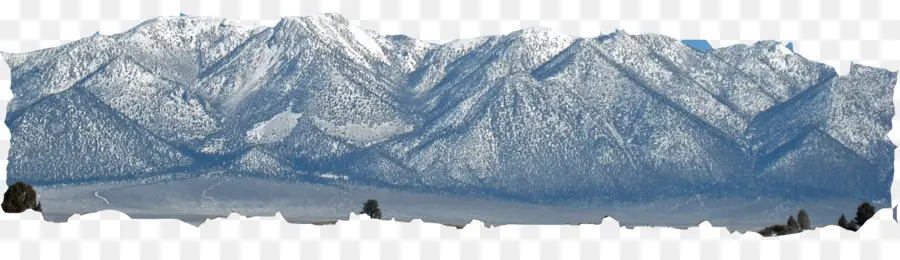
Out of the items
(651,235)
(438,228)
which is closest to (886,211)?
(651,235)

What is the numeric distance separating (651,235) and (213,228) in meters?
13.0

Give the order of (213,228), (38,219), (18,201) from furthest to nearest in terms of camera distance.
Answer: (18,201) → (213,228) → (38,219)

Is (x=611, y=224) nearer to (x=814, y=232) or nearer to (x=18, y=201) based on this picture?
(x=814, y=232)

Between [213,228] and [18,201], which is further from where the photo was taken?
[18,201]

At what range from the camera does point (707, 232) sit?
2419 inches

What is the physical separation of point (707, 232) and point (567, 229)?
426cm

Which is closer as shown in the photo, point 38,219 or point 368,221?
point 38,219

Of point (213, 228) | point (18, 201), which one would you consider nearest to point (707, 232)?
point (213, 228)

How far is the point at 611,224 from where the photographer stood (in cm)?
6066

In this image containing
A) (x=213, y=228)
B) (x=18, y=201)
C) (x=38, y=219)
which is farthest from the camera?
(x=18, y=201)

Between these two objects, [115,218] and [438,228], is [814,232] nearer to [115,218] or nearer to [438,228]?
[438,228]

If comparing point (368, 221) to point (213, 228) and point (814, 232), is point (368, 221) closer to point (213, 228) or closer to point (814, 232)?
point (213, 228)

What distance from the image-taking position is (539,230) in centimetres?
6072

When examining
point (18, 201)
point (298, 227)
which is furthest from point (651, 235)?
point (18, 201)
